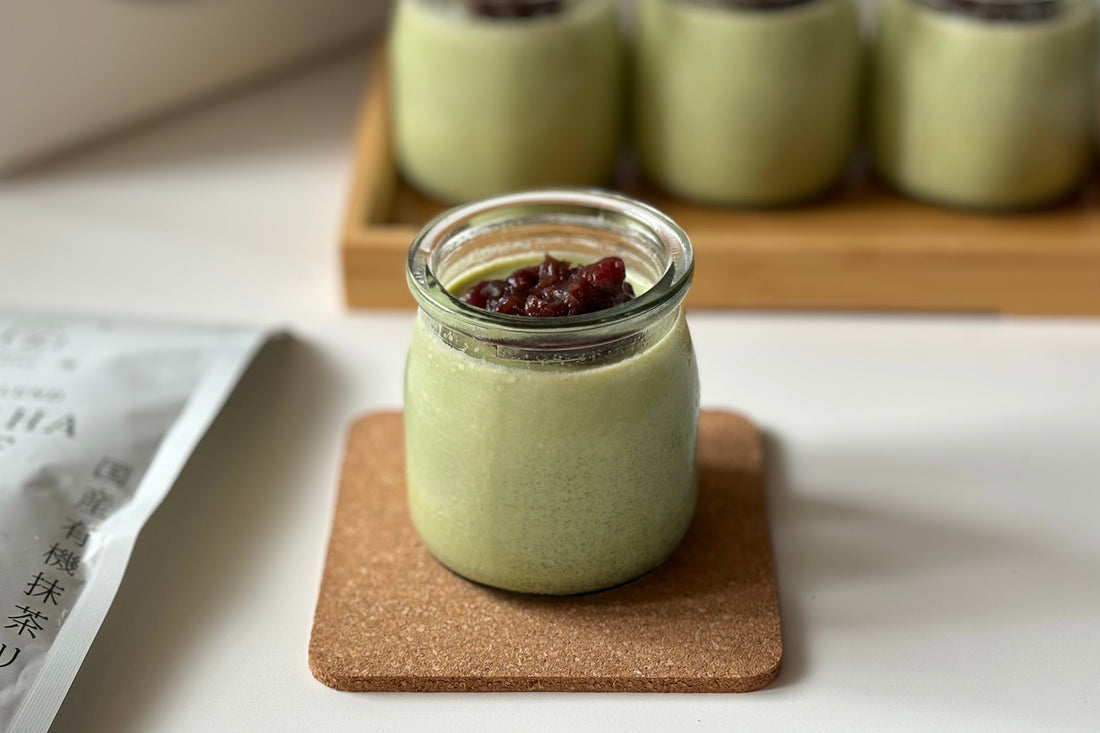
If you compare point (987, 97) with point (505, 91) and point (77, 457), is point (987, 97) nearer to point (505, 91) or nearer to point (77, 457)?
point (505, 91)

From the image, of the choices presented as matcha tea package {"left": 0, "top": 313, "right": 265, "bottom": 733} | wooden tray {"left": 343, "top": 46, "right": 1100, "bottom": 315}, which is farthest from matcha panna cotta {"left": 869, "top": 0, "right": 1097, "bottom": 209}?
matcha tea package {"left": 0, "top": 313, "right": 265, "bottom": 733}

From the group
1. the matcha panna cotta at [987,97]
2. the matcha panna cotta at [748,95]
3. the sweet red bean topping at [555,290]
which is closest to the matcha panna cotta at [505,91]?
the matcha panna cotta at [748,95]

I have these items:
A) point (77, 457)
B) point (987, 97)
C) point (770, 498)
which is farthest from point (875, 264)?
point (77, 457)

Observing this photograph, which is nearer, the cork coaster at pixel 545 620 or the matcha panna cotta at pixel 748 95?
the cork coaster at pixel 545 620

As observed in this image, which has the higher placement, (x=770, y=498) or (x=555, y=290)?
(x=555, y=290)

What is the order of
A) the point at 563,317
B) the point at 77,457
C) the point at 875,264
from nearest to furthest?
the point at 563,317
the point at 77,457
the point at 875,264

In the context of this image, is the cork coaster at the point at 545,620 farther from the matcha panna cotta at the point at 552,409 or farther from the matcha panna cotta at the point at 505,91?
the matcha panna cotta at the point at 505,91

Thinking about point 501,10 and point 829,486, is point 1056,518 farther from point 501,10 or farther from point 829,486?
point 501,10

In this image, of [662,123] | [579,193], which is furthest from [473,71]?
[579,193]
